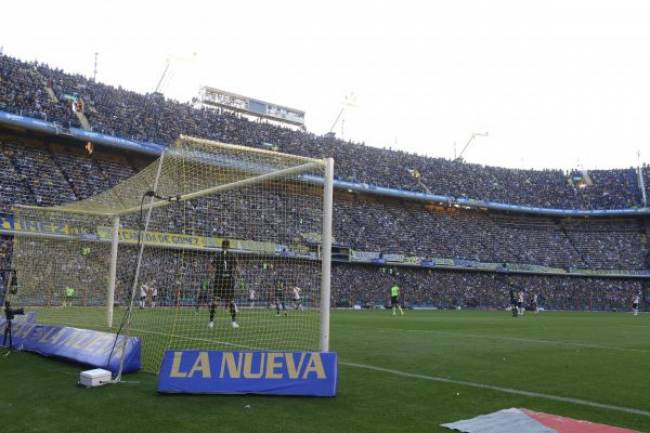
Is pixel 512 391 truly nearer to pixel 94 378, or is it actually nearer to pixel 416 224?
pixel 94 378

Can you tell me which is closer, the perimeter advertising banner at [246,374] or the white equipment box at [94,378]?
the perimeter advertising banner at [246,374]

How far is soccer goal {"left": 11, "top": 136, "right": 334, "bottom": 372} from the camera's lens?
8547mm

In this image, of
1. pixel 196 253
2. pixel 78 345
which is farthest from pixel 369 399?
pixel 196 253

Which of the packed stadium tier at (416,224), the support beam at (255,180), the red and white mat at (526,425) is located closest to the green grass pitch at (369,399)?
the red and white mat at (526,425)

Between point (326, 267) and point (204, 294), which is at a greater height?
point (326, 267)

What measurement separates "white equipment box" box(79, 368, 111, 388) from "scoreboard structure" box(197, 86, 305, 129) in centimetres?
4860

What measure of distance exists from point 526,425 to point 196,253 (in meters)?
10.2

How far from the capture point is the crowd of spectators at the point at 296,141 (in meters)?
33.7

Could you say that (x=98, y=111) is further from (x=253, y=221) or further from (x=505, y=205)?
(x=505, y=205)

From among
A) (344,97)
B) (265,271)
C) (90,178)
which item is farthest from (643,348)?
(344,97)

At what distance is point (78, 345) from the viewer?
8.62 meters

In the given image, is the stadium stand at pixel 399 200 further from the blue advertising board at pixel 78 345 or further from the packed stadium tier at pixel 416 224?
the blue advertising board at pixel 78 345

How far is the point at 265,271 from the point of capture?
14.5 m

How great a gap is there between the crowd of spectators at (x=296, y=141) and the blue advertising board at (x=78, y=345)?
24.4 metres
